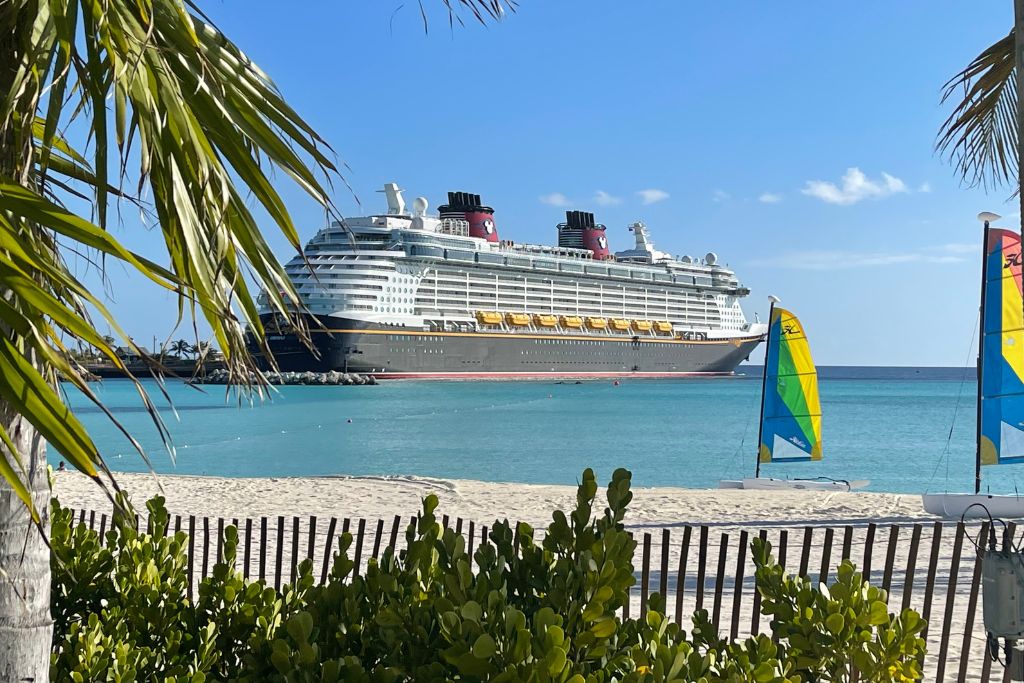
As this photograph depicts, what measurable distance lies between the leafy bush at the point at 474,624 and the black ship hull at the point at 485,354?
163 feet

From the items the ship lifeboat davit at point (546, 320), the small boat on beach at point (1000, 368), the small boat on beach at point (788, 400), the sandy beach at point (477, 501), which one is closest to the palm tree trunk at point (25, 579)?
the sandy beach at point (477, 501)

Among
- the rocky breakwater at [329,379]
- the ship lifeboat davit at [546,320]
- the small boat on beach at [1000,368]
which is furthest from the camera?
the ship lifeboat davit at [546,320]

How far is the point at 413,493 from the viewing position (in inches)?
522

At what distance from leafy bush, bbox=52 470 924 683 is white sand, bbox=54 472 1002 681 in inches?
120

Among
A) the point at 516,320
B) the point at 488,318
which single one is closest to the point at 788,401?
the point at 488,318

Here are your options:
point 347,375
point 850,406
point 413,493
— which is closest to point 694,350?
point 850,406

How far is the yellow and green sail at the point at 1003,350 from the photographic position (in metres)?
10.9

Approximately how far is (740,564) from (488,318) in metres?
60.1

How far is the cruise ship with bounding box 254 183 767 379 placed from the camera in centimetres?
5866

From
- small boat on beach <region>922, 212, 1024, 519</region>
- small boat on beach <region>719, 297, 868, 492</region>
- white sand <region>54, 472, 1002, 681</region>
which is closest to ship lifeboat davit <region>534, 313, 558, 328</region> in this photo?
small boat on beach <region>719, 297, 868, 492</region>

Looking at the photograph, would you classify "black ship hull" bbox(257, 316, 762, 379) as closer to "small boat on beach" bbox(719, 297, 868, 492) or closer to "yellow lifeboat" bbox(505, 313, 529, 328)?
"yellow lifeboat" bbox(505, 313, 529, 328)

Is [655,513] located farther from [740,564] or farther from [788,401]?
[740,564]

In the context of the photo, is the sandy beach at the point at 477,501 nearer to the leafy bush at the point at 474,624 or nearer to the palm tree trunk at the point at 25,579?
the leafy bush at the point at 474,624

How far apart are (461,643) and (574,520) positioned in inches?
15.5
